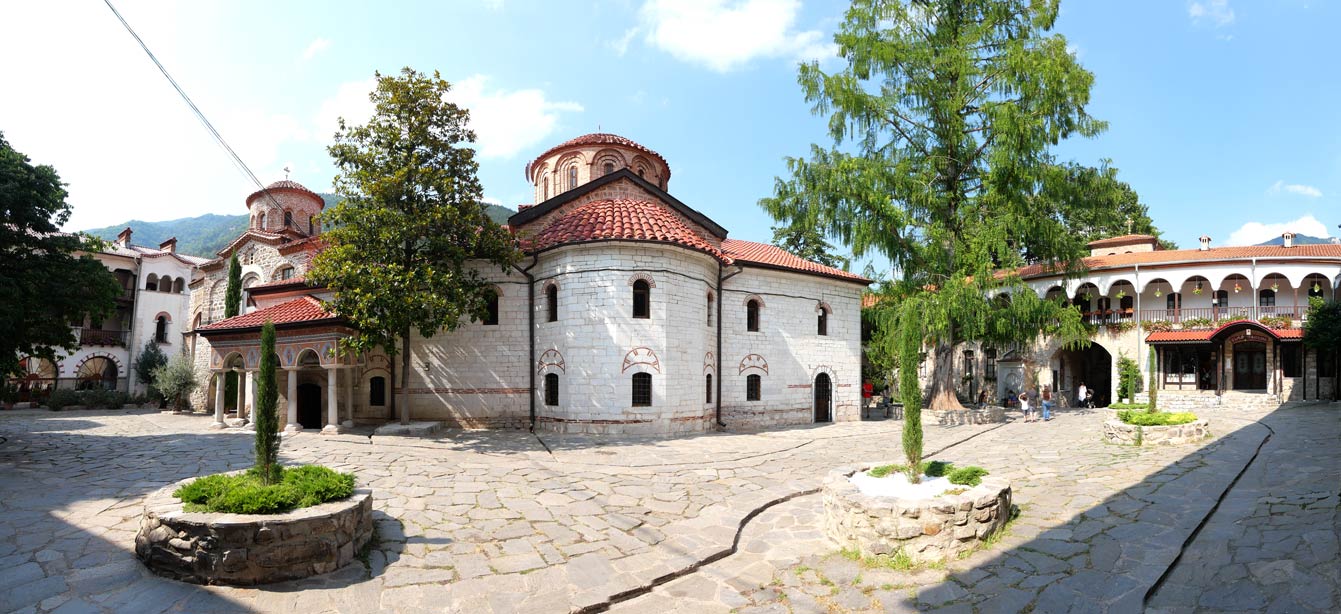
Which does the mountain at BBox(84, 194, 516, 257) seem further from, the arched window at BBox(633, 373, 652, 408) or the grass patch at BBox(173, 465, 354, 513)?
the grass patch at BBox(173, 465, 354, 513)

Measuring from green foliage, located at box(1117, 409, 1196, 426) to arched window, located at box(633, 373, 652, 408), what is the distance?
9822mm

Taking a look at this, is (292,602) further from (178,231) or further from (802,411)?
(178,231)

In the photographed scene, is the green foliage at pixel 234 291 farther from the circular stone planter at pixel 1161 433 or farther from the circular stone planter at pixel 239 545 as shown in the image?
the circular stone planter at pixel 1161 433

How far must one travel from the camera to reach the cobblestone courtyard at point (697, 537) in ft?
16.1

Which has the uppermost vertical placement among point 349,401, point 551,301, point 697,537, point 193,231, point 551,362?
point 193,231

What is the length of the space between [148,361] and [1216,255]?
154ft

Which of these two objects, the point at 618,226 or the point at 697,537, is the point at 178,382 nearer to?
the point at 618,226

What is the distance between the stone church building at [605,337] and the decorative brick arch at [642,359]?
0.08 ft

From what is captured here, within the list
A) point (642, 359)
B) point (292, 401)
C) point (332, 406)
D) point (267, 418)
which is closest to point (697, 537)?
point (267, 418)

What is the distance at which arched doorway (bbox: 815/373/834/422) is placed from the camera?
18766 mm

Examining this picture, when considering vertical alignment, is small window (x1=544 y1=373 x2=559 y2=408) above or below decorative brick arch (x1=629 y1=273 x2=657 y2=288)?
below

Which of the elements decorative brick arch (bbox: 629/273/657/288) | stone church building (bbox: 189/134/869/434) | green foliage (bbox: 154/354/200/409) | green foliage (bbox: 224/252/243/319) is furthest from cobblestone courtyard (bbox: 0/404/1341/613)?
green foliage (bbox: 154/354/200/409)

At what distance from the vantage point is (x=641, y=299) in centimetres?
1485

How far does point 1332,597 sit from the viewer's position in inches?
168
